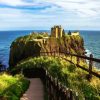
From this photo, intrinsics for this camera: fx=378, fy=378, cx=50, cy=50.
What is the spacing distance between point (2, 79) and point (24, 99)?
4.52 meters

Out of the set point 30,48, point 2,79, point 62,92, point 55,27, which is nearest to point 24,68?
point 2,79

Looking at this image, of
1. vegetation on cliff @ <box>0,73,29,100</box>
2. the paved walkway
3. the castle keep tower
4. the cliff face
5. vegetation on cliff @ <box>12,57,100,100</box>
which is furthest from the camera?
the castle keep tower

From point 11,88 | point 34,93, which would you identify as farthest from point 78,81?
point 11,88

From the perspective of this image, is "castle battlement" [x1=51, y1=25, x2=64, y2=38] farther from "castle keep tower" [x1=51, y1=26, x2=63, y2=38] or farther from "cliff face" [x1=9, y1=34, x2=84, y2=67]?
"cliff face" [x1=9, y1=34, x2=84, y2=67]

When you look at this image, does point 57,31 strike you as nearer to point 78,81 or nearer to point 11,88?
point 11,88

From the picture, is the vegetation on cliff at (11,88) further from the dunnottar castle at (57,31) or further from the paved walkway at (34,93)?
the dunnottar castle at (57,31)

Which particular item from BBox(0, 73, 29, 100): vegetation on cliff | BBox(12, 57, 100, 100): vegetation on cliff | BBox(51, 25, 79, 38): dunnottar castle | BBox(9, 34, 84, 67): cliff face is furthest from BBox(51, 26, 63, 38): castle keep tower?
BBox(0, 73, 29, 100): vegetation on cliff

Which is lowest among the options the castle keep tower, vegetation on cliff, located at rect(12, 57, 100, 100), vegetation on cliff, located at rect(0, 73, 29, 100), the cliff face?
the cliff face

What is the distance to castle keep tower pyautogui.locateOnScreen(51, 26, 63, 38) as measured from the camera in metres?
59.7

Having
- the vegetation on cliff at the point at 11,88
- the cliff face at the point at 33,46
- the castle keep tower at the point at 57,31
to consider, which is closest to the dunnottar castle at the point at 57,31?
the castle keep tower at the point at 57,31

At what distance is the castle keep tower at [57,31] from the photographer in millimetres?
59719

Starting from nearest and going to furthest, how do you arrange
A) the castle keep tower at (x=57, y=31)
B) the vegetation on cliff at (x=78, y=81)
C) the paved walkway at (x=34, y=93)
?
1. the vegetation on cliff at (x=78, y=81)
2. the paved walkway at (x=34, y=93)
3. the castle keep tower at (x=57, y=31)

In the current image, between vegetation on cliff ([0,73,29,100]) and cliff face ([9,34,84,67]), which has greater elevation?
vegetation on cliff ([0,73,29,100])

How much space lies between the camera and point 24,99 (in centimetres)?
1591
